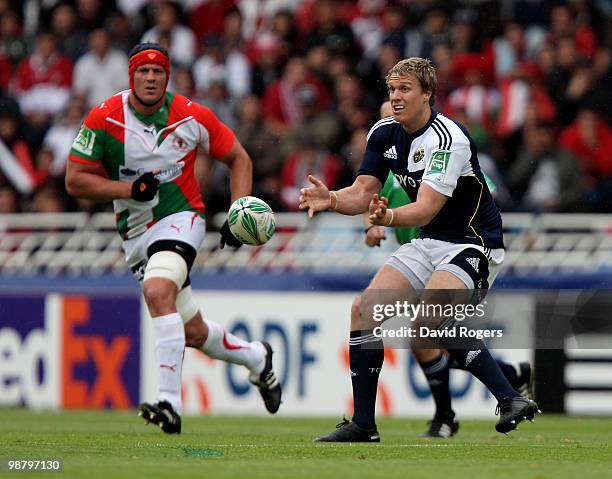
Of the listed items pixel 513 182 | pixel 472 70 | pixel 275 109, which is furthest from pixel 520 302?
pixel 275 109

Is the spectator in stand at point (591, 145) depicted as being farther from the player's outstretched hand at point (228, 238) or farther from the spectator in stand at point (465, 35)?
the player's outstretched hand at point (228, 238)

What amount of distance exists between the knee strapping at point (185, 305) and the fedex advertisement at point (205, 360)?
160 inches

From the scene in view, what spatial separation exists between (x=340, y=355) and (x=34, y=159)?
17.6 ft

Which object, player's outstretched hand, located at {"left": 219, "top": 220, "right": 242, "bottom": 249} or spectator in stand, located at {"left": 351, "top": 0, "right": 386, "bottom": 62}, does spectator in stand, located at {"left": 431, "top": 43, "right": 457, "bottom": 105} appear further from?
player's outstretched hand, located at {"left": 219, "top": 220, "right": 242, "bottom": 249}

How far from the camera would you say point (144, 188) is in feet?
33.5

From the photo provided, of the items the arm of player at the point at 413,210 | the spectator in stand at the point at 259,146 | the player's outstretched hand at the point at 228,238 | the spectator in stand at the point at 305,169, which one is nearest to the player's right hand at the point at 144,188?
the player's outstretched hand at the point at 228,238

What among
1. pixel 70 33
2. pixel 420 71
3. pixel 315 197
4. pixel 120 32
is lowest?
pixel 315 197

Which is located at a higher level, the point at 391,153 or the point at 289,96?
the point at 289,96

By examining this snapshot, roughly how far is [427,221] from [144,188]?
8.42 feet

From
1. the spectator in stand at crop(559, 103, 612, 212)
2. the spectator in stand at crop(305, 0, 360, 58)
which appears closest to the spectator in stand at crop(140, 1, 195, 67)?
the spectator in stand at crop(305, 0, 360, 58)

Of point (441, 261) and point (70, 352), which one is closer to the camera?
point (441, 261)

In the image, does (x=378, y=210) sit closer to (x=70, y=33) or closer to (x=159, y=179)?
(x=159, y=179)

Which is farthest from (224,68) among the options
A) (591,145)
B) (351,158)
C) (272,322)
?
(591,145)

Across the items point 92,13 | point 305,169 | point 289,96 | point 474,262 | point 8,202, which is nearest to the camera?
point 474,262
